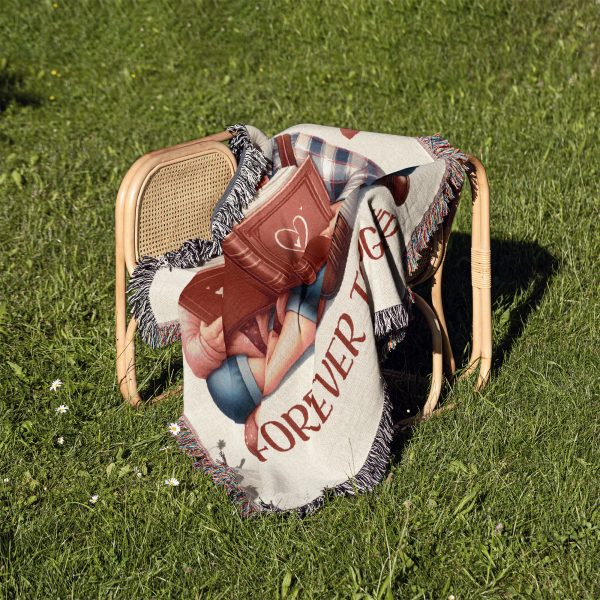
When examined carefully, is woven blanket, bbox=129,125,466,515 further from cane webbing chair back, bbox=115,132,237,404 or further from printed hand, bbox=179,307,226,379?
cane webbing chair back, bbox=115,132,237,404

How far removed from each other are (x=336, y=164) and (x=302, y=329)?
66 centimetres

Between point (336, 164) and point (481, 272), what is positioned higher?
point (336, 164)

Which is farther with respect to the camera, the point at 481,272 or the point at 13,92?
the point at 13,92

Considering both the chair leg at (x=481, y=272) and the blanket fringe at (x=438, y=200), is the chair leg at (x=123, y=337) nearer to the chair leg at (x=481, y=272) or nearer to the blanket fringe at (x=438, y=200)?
the blanket fringe at (x=438, y=200)

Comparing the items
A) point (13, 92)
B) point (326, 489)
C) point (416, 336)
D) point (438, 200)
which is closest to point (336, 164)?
point (438, 200)

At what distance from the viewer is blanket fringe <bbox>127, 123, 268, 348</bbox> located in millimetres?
3221

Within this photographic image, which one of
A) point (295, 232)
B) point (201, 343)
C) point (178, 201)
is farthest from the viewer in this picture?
point (178, 201)

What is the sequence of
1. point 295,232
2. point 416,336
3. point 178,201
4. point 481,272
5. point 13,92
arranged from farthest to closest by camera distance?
point 13,92, point 416,336, point 178,201, point 481,272, point 295,232

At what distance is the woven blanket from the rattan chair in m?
0.10

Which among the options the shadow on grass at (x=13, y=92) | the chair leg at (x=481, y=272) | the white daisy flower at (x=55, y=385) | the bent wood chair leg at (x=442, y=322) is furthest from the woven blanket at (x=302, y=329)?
the shadow on grass at (x=13, y=92)

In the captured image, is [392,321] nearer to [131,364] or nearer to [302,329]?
[302,329]

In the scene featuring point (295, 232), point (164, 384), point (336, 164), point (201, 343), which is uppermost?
point (336, 164)

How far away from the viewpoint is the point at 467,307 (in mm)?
4039

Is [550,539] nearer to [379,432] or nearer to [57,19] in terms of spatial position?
[379,432]
